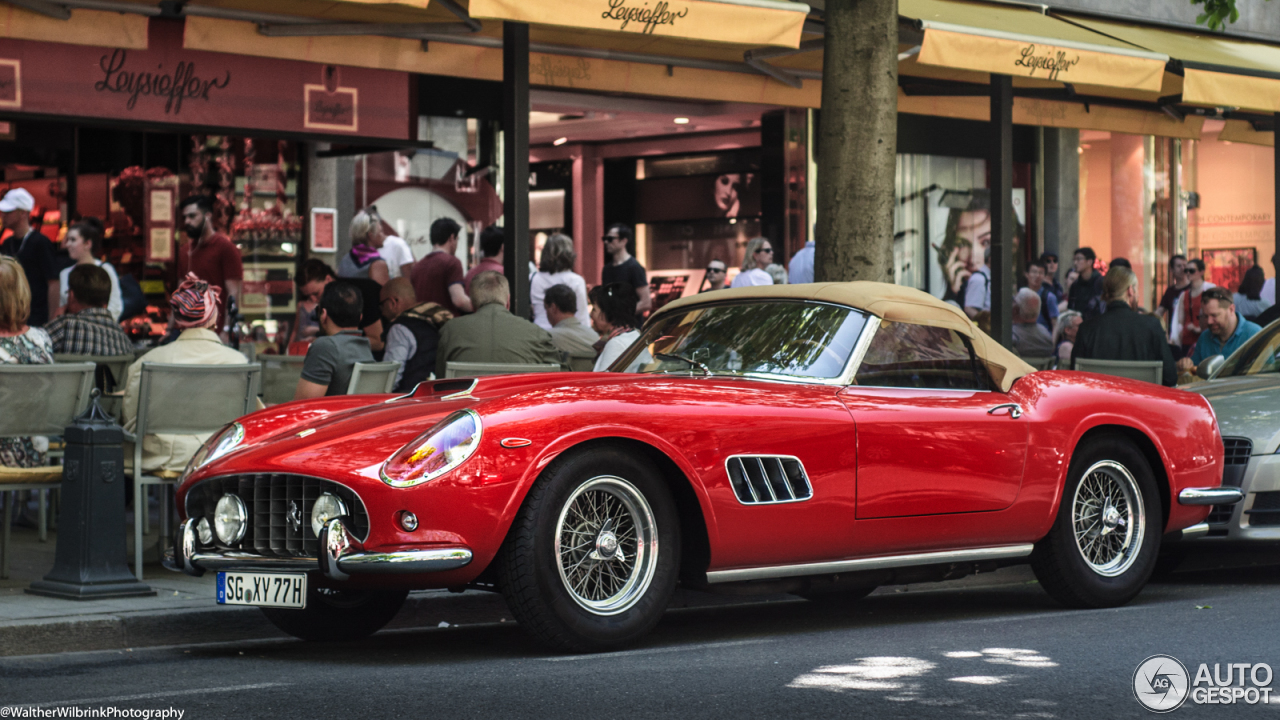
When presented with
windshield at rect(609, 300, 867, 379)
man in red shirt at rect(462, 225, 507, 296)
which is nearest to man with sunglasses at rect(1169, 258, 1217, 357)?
man in red shirt at rect(462, 225, 507, 296)

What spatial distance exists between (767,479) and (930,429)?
2.96 feet

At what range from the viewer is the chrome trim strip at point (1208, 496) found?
793 centimetres

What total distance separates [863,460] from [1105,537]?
176 cm

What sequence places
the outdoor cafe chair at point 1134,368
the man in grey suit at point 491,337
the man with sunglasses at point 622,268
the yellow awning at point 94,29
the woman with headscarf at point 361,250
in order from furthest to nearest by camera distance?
the man with sunglasses at point 622,268 → the woman with headscarf at point 361,250 → the yellow awning at point 94,29 → the outdoor cafe chair at point 1134,368 → the man in grey suit at point 491,337

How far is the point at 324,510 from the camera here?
5.88m

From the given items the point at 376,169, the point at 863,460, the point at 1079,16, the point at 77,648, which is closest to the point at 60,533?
the point at 77,648

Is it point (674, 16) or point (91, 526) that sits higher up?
point (674, 16)

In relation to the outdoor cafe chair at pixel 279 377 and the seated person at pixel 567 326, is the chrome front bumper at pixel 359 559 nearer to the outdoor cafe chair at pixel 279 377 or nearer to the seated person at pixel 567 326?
the outdoor cafe chair at pixel 279 377

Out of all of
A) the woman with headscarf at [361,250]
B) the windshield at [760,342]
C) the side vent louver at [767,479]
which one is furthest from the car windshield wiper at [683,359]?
the woman with headscarf at [361,250]

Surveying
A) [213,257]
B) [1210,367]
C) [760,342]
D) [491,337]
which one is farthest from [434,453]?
[213,257]

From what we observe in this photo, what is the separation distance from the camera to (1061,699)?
5.21 meters

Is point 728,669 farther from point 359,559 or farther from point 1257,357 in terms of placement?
point 1257,357

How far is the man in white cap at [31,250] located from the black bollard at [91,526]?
662 cm

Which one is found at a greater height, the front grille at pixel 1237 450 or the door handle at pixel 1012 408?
the door handle at pixel 1012 408
